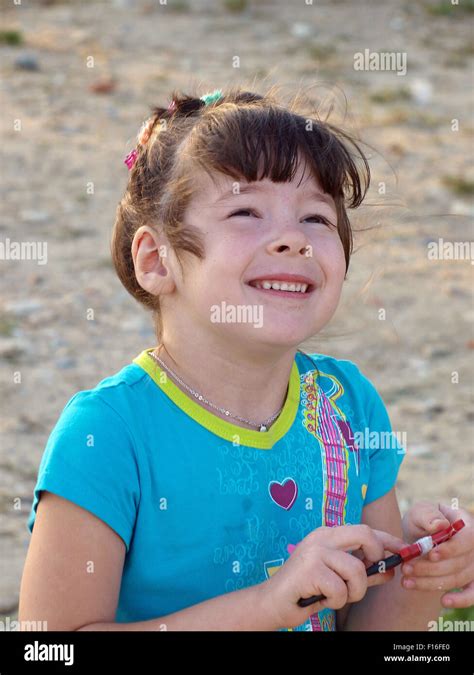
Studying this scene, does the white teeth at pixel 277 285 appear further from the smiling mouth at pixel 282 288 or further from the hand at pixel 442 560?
the hand at pixel 442 560

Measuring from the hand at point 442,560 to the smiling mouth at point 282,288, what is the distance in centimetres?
44

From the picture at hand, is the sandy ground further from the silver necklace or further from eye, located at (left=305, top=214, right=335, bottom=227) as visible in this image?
the silver necklace

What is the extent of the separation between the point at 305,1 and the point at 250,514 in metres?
8.09

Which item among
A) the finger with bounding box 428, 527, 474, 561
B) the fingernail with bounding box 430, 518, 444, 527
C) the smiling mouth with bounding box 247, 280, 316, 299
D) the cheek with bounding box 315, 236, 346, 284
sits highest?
the cheek with bounding box 315, 236, 346, 284

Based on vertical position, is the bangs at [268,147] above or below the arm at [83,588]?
above

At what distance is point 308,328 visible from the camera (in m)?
1.96

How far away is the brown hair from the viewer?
2010mm

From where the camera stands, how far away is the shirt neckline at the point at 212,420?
200cm

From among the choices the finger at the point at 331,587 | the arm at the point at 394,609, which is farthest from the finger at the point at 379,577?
the arm at the point at 394,609

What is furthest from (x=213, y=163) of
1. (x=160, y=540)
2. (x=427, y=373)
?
(x=427, y=373)

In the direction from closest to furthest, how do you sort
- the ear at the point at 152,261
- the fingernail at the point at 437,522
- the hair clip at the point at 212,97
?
the fingernail at the point at 437,522
the ear at the point at 152,261
the hair clip at the point at 212,97

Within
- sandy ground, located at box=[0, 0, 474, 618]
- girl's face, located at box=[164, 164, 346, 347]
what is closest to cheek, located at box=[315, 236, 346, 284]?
girl's face, located at box=[164, 164, 346, 347]

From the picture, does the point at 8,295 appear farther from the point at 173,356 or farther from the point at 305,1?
the point at 305,1

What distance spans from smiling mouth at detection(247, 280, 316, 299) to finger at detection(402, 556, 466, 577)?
0.50 metres
